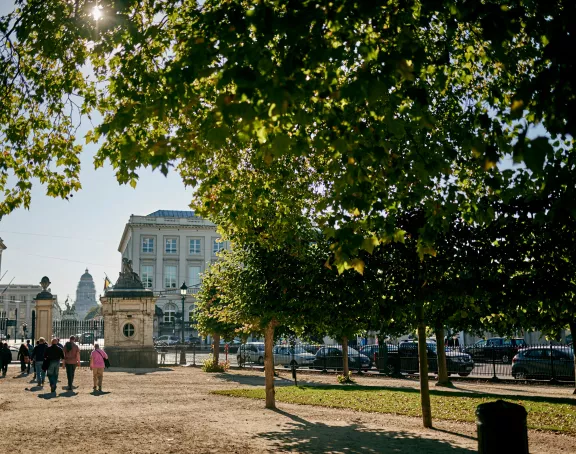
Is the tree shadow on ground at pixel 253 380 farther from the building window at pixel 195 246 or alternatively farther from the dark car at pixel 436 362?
the building window at pixel 195 246

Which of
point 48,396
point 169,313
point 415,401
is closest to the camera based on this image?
point 415,401

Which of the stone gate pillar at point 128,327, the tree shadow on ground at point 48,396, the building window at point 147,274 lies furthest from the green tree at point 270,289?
the building window at point 147,274

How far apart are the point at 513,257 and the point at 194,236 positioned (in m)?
76.2

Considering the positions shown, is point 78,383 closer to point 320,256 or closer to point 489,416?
point 320,256

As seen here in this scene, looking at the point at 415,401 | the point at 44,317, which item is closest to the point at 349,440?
the point at 415,401

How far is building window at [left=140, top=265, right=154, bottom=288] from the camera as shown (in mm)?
82938

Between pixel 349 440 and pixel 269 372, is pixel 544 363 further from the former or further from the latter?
pixel 349 440

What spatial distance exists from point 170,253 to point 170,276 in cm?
317

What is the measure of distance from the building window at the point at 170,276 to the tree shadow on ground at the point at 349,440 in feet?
239

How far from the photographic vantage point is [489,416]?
8.22 meters

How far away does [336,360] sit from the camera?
110 feet

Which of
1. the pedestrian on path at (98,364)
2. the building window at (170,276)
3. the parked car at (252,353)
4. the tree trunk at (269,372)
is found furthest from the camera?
the building window at (170,276)

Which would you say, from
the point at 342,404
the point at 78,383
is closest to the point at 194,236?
the point at 78,383

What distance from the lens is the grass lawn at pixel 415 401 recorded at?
44.9 feet
